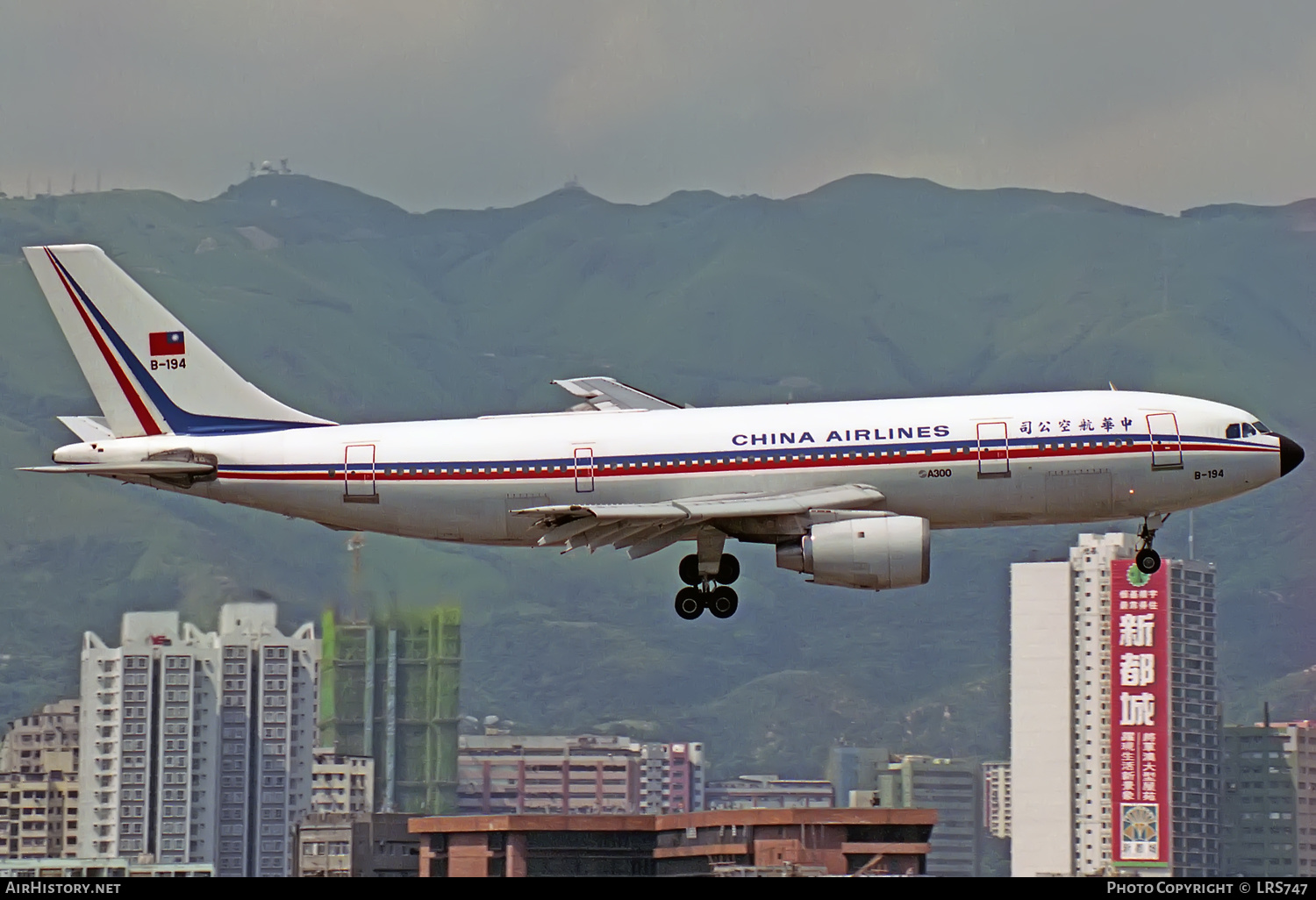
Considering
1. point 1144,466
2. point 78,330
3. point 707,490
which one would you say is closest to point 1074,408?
point 1144,466

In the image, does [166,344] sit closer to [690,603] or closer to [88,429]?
[88,429]

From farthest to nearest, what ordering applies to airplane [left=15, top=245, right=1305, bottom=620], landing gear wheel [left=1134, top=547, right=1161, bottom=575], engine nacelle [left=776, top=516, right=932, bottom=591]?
landing gear wheel [left=1134, top=547, right=1161, bottom=575] → airplane [left=15, top=245, right=1305, bottom=620] → engine nacelle [left=776, top=516, right=932, bottom=591]

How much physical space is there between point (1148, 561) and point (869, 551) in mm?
9437

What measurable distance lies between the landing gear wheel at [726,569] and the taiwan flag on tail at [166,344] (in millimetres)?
17620

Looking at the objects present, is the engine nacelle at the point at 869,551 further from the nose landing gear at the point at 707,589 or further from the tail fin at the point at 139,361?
the tail fin at the point at 139,361

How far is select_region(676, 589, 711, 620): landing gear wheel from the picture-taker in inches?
2403

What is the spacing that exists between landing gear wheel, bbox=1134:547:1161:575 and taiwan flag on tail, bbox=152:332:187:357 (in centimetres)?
2937

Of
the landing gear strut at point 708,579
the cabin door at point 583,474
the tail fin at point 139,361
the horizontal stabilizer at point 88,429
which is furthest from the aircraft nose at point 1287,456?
the horizontal stabilizer at point 88,429

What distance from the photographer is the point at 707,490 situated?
6022 cm

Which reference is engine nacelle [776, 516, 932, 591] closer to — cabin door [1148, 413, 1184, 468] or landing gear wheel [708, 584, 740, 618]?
landing gear wheel [708, 584, 740, 618]

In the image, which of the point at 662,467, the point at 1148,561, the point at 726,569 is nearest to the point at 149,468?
the point at 662,467

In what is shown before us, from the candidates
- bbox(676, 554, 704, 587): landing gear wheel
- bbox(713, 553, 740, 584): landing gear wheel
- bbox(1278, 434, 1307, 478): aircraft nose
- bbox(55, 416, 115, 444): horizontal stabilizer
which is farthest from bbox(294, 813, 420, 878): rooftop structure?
bbox(1278, 434, 1307, 478): aircraft nose
